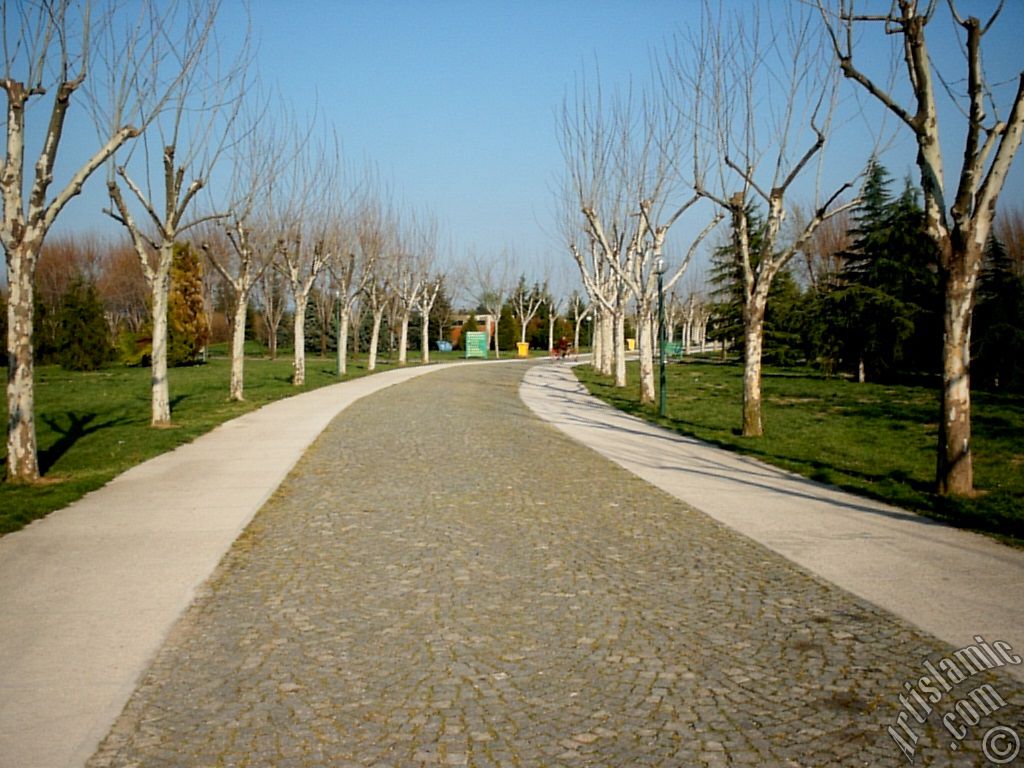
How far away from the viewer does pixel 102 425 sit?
1659 centimetres

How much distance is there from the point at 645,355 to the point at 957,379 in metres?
13.9

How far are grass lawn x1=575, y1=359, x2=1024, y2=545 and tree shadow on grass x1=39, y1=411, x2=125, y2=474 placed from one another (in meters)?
10.7

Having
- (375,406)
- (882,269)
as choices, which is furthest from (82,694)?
(882,269)

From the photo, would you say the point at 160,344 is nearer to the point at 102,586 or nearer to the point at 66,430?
the point at 66,430

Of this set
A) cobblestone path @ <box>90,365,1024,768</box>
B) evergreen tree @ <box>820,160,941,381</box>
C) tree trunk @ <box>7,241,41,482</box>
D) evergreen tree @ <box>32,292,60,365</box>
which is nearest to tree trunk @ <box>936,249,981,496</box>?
cobblestone path @ <box>90,365,1024,768</box>

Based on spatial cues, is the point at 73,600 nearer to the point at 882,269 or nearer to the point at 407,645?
the point at 407,645

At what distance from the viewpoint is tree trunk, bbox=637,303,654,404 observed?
2245 cm

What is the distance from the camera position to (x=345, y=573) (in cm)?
619

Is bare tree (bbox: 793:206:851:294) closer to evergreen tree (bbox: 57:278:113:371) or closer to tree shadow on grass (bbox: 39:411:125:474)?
evergreen tree (bbox: 57:278:113:371)

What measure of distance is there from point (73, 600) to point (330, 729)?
2.78 m

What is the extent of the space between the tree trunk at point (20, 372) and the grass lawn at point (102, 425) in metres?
0.30

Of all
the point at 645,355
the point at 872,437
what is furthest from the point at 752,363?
the point at 645,355

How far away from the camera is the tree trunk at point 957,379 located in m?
9.00

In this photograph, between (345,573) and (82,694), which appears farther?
(345,573)
